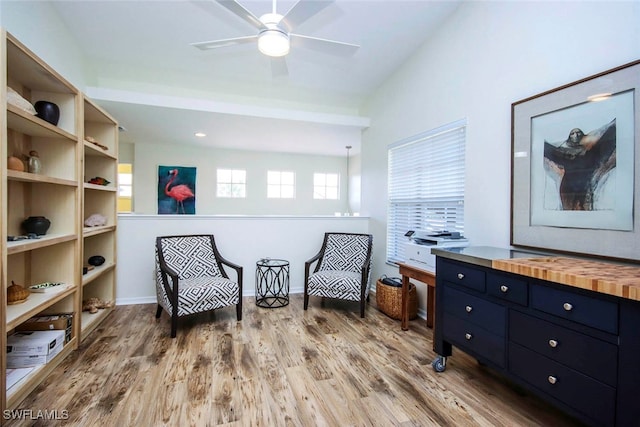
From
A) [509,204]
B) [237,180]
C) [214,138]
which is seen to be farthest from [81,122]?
[237,180]

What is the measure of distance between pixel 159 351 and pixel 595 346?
271 cm

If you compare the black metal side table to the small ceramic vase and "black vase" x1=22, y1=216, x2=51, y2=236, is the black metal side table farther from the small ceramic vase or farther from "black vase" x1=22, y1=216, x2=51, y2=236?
the small ceramic vase

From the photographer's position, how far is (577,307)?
1.31 metres

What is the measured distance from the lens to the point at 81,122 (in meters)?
2.41

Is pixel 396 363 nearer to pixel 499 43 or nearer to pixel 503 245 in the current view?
pixel 503 245

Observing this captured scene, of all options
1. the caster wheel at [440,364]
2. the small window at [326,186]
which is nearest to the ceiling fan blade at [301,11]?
the caster wheel at [440,364]

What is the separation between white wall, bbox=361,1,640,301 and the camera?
1682 mm

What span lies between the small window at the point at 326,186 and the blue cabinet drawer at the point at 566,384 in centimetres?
561

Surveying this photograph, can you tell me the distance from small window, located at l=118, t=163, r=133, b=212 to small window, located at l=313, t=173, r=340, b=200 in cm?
379

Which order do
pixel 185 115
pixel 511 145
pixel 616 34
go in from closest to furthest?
pixel 616 34
pixel 511 145
pixel 185 115

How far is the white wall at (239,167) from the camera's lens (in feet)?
19.1

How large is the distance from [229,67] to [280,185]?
3392 millimetres

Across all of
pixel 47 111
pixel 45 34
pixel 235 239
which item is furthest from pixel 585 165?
pixel 45 34

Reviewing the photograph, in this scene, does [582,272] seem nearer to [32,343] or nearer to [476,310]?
[476,310]
